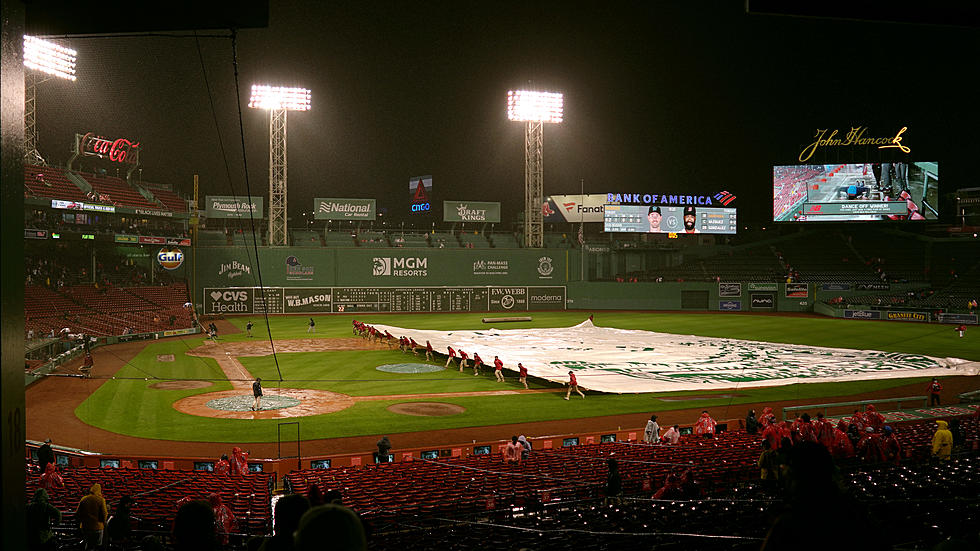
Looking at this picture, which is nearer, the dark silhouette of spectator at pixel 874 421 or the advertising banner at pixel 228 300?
the dark silhouette of spectator at pixel 874 421

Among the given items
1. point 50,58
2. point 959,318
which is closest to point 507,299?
point 959,318

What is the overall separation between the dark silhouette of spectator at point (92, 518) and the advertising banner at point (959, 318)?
5991cm

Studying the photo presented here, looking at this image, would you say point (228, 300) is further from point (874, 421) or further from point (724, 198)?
point (874, 421)

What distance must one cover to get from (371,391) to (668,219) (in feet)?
151

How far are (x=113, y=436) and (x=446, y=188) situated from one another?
5803 cm

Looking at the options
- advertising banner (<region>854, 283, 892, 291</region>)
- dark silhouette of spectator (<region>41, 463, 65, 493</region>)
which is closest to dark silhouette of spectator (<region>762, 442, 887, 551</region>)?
dark silhouette of spectator (<region>41, 463, 65, 493</region>)

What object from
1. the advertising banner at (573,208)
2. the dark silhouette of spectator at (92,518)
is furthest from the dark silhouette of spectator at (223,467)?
the advertising banner at (573,208)

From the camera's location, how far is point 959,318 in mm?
51219

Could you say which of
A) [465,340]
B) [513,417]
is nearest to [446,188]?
[465,340]

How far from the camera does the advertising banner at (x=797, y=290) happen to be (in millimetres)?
61781

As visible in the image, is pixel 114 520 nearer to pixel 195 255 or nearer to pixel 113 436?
pixel 113 436

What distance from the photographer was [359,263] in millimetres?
58188

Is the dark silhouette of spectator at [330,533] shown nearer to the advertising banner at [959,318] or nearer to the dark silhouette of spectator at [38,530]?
the dark silhouette of spectator at [38,530]

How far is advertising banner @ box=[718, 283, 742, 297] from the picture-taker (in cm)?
6312
